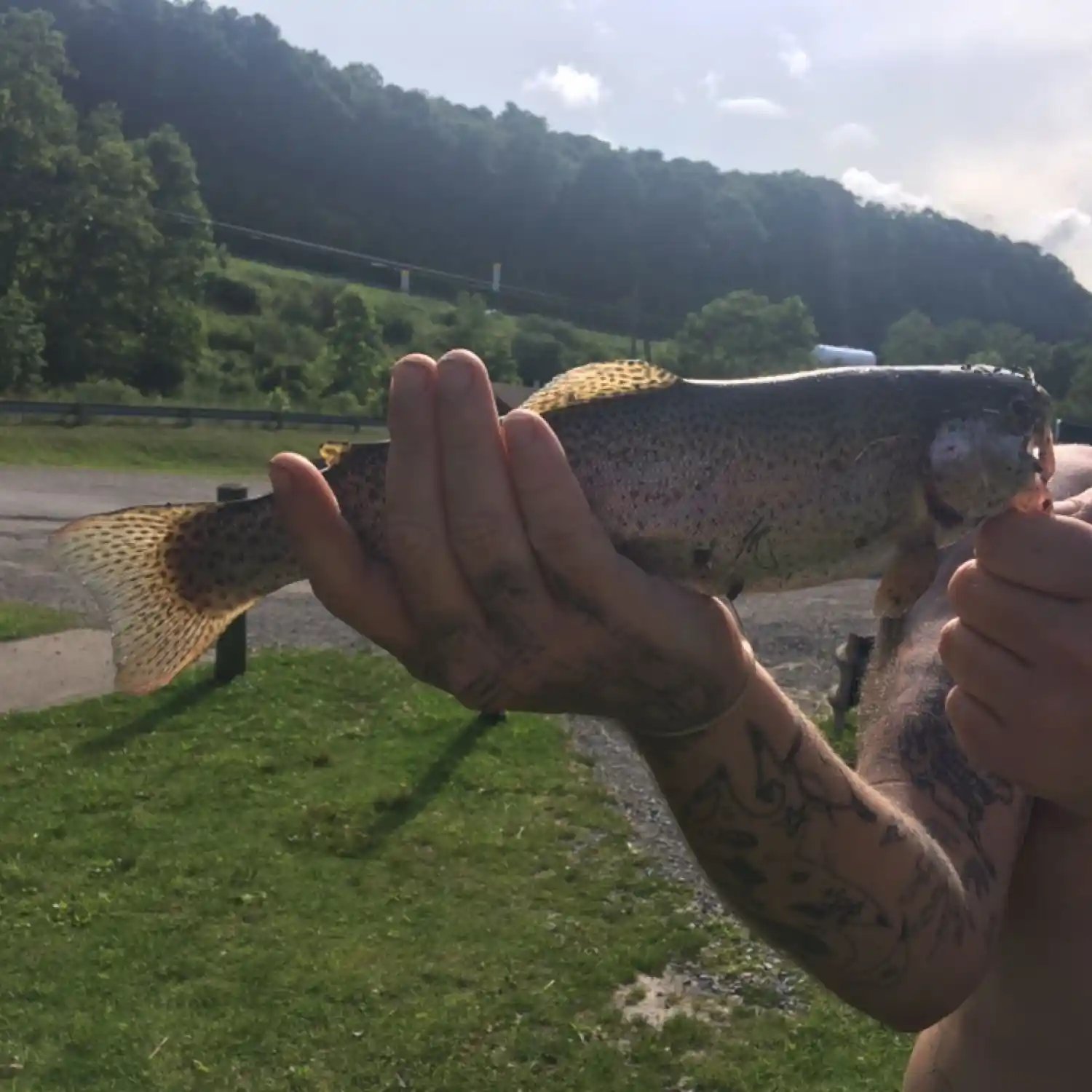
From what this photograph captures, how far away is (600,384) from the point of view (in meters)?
3.40

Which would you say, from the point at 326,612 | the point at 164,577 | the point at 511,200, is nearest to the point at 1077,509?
the point at 164,577

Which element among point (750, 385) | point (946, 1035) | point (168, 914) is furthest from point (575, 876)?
point (750, 385)

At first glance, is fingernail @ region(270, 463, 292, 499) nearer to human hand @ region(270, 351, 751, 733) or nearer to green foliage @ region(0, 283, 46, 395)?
human hand @ region(270, 351, 751, 733)

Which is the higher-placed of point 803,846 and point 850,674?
point 803,846

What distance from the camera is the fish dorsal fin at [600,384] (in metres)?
3.35

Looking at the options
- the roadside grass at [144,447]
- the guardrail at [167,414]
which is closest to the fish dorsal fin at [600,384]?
the roadside grass at [144,447]

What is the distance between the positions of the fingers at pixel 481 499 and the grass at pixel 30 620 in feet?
39.7

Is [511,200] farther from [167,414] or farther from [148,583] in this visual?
[148,583]

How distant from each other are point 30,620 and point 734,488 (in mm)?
12911

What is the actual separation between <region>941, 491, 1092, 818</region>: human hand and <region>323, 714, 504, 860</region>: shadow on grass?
6.10 metres

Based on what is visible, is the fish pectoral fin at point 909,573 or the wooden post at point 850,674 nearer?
the fish pectoral fin at point 909,573

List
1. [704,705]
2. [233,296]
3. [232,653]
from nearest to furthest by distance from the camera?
[704,705] < [232,653] < [233,296]

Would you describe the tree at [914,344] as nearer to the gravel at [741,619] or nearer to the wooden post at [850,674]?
the gravel at [741,619]

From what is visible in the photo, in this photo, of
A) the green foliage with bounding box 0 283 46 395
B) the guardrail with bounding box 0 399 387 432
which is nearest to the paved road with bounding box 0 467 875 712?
the guardrail with bounding box 0 399 387 432
